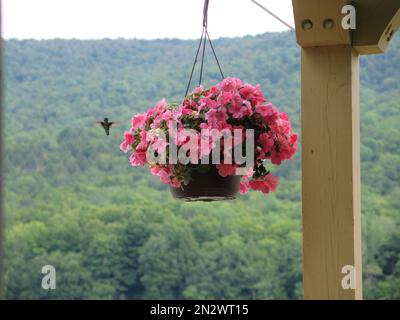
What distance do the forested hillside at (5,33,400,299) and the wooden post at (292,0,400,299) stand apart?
26.0 ft

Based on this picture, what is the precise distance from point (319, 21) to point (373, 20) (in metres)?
0.13

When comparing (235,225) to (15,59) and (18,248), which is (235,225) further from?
(15,59)

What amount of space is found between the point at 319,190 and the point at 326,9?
0.42 m

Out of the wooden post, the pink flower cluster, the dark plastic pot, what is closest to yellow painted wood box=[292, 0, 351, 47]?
the wooden post

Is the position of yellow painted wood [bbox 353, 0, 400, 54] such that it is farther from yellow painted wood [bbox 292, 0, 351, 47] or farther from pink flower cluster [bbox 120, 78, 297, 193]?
pink flower cluster [bbox 120, 78, 297, 193]

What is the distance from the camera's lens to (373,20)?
157cm

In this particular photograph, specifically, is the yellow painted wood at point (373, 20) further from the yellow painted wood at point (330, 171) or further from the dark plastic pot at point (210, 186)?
the dark plastic pot at point (210, 186)

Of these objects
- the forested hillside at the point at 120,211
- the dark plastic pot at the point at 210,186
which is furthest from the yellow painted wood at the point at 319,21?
the forested hillside at the point at 120,211

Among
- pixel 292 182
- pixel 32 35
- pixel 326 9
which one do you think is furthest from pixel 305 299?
pixel 32 35

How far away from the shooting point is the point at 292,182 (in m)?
10.4

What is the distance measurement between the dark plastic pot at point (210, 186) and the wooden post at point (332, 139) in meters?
0.18

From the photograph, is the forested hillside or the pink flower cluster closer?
the pink flower cluster

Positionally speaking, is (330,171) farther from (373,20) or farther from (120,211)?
(120,211)

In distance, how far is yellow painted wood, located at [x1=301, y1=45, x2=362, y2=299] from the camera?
1.54 meters
